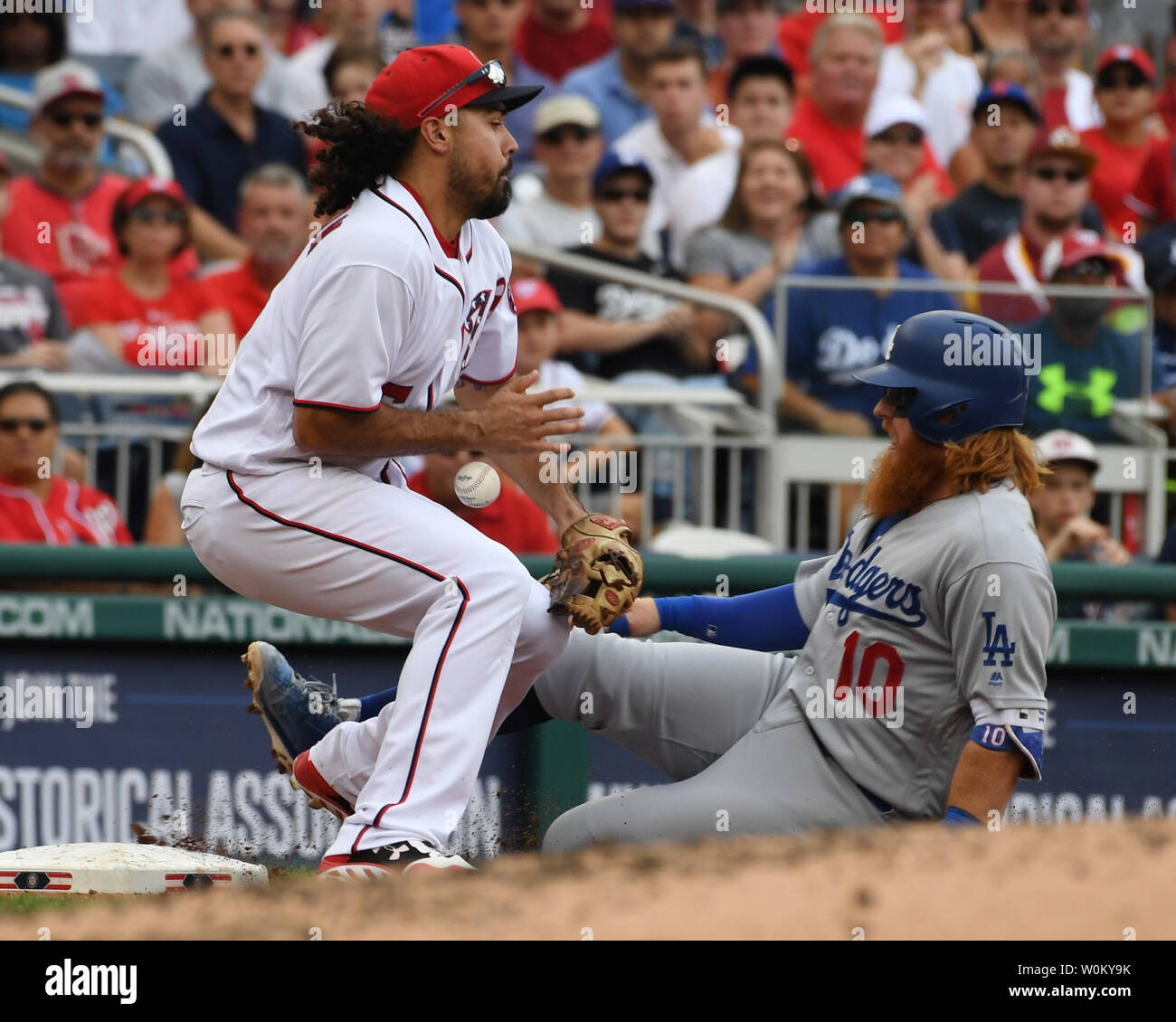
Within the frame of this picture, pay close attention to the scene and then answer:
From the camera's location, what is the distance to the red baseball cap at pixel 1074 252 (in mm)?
7395

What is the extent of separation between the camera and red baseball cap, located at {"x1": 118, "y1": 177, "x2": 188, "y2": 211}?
23.1ft

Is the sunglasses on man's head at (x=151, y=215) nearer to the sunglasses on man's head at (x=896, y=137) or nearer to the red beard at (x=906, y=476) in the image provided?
the sunglasses on man's head at (x=896, y=137)

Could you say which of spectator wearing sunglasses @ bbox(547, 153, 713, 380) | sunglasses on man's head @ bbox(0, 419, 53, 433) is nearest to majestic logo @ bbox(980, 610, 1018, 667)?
sunglasses on man's head @ bbox(0, 419, 53, 433)

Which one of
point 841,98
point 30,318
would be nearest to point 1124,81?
point 841,98

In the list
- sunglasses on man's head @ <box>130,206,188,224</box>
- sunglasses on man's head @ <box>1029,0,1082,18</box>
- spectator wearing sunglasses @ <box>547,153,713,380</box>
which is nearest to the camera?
sunglasses on man's head @ <box>130,206,188,224</box>

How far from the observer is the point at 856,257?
7301mm

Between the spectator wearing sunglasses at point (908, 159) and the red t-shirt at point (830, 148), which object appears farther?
the red t-shirt at point (830, 148)

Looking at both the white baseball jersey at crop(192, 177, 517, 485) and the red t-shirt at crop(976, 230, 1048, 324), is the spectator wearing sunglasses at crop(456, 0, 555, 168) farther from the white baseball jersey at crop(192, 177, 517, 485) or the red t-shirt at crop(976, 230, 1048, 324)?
the white baseball jersey at crop(192, 177, 517, 485)

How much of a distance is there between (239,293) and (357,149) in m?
3.76

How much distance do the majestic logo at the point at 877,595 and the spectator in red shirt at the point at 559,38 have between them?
603 centimetres

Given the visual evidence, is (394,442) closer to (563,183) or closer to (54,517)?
(54,517)

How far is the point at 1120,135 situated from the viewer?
9031 millimetres

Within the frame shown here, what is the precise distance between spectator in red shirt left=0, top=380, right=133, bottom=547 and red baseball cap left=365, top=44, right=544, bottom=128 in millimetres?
2813

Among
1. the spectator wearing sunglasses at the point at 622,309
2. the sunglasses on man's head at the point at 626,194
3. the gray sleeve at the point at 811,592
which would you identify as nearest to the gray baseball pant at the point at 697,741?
the gray sleeve at the point at 811,592
